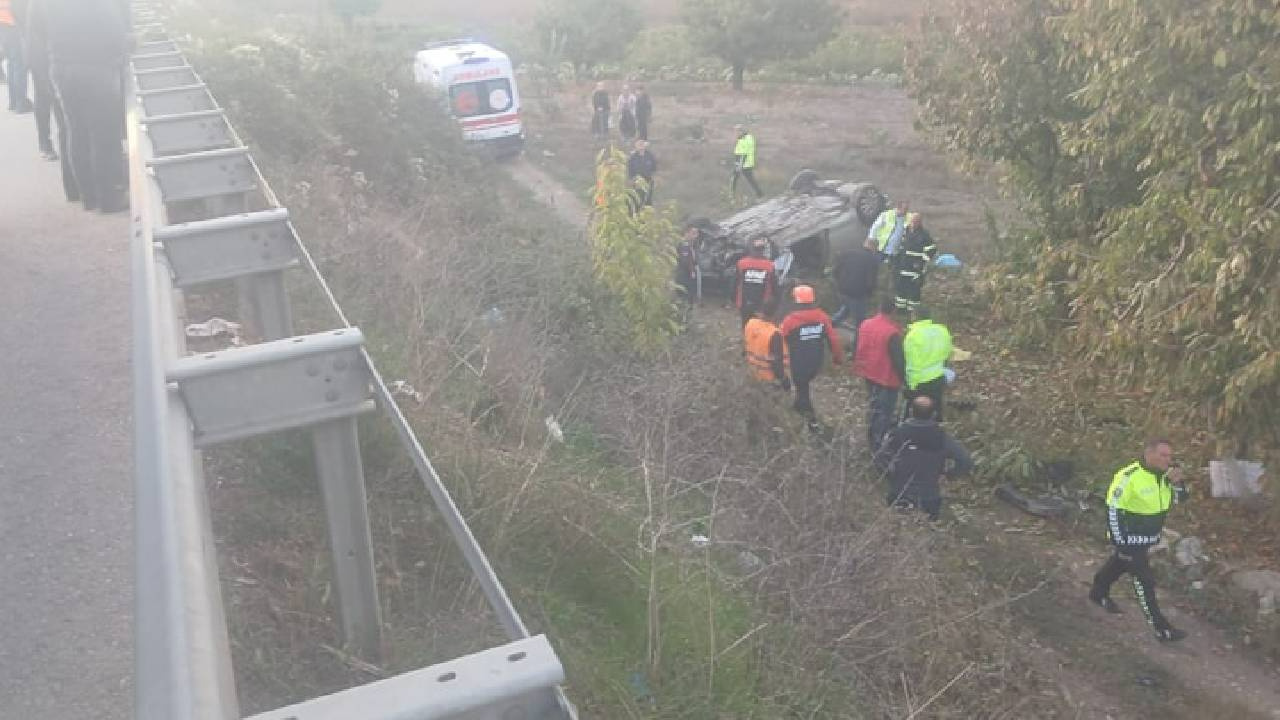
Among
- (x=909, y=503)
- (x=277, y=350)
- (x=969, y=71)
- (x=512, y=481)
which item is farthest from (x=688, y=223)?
(x=277, y=350)

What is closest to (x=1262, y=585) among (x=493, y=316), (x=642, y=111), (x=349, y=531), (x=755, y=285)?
(x=755, y=285)

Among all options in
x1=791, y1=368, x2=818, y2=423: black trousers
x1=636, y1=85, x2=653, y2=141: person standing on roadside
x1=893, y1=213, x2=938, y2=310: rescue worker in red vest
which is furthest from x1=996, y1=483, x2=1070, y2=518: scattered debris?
x1=636, y1=85, x2=653, y2=141: person standing on roadside

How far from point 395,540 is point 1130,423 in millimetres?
8016

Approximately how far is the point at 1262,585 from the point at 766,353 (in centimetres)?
429

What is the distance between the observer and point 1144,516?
24.7 ft

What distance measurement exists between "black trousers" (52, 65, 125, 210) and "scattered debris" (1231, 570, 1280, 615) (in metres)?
8.38

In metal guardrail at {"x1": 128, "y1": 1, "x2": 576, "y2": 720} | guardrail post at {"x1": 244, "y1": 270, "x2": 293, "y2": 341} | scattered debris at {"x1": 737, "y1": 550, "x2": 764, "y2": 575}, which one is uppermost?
metal guardrail at {"x1": 128, "y1": 1, "x2": 576, "y2": 720}

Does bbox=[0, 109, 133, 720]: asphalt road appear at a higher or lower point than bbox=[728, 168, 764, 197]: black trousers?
higher

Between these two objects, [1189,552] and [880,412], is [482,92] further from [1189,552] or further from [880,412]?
[1189,552]

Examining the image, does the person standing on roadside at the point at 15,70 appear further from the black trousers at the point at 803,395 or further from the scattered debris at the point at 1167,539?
the scattered debris at the point at 1167,539

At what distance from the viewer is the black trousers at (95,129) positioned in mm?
7438

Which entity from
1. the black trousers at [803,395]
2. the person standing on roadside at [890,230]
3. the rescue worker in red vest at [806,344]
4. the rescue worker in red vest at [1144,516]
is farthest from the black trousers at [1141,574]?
the person standing on roadside at [890,230]

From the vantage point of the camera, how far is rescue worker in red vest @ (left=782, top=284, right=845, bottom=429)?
10.3m

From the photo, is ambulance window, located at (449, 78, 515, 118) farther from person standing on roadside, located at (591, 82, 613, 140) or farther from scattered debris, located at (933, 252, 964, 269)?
scattered debris, located at (933, 252, 964, 269)
